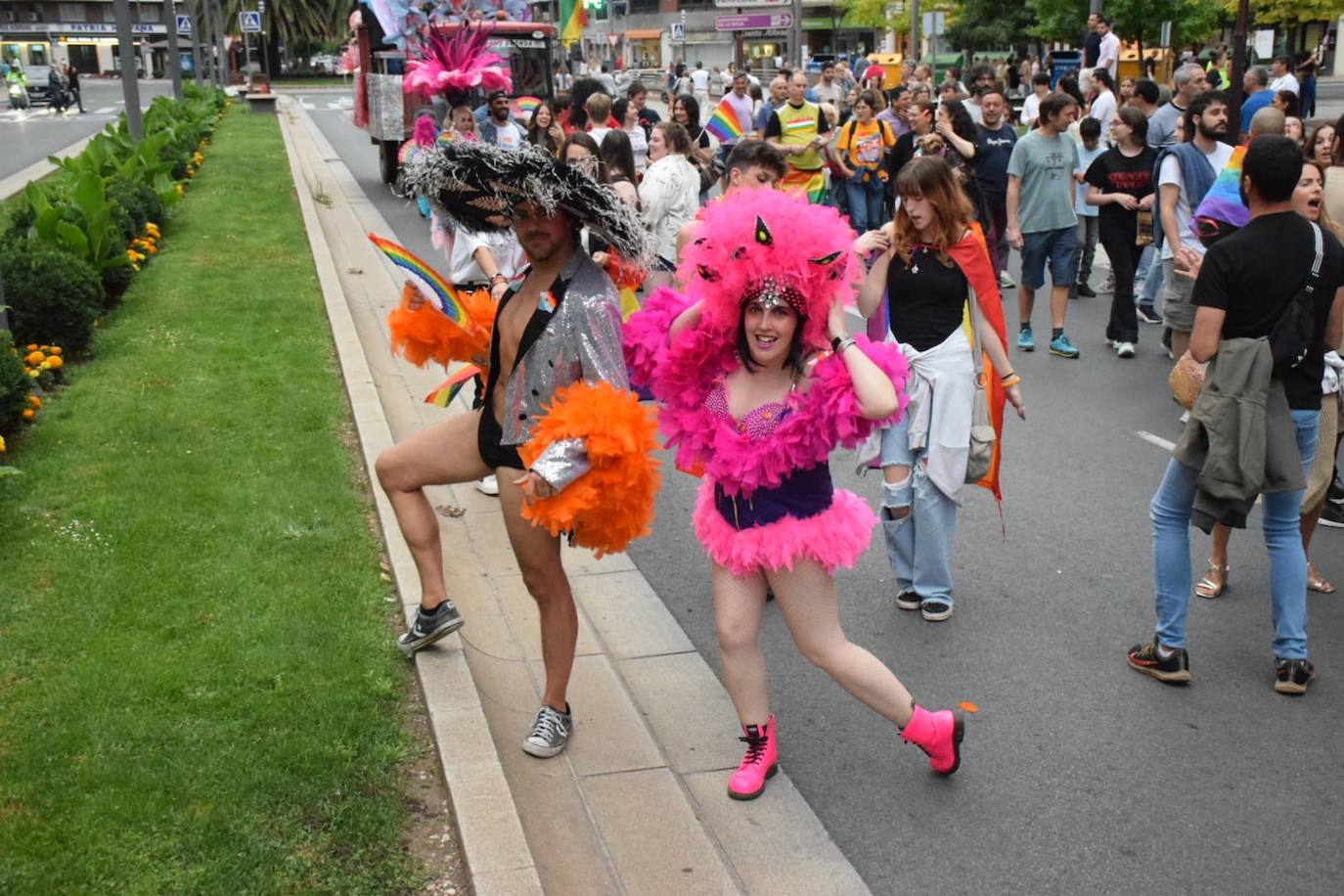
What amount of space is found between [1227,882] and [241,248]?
12.8 m

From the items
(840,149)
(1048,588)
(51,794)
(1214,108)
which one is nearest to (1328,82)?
(840,149)

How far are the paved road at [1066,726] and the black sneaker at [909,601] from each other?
0.26 ft

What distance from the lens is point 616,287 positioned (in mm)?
4367

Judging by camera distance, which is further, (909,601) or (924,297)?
(909,601)

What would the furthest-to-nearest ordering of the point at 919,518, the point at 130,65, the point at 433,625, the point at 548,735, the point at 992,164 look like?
1. the point at 130,65
2. the point at 992,164
3. the point at 919,518
4. the point at 433,625
5. the point at 548,735

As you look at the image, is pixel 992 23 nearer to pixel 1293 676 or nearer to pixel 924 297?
pixel 924 297

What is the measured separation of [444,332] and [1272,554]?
10.2 feet

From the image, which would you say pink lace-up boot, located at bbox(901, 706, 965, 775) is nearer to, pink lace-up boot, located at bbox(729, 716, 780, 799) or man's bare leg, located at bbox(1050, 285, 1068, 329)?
pink lace-up boot, located at bbox(729, 716, 780, 799)

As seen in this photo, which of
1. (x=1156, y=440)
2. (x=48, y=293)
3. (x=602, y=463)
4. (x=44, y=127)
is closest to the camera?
(x=602, y=463)

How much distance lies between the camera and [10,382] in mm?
7121

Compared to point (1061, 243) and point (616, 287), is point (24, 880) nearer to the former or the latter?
point (616, 287)

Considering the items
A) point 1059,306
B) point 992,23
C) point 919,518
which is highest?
point 992,23

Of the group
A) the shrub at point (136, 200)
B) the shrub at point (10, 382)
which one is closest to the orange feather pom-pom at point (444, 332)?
the shrub at point (10, 382)

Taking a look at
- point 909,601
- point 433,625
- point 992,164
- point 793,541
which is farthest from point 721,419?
point 992,164
